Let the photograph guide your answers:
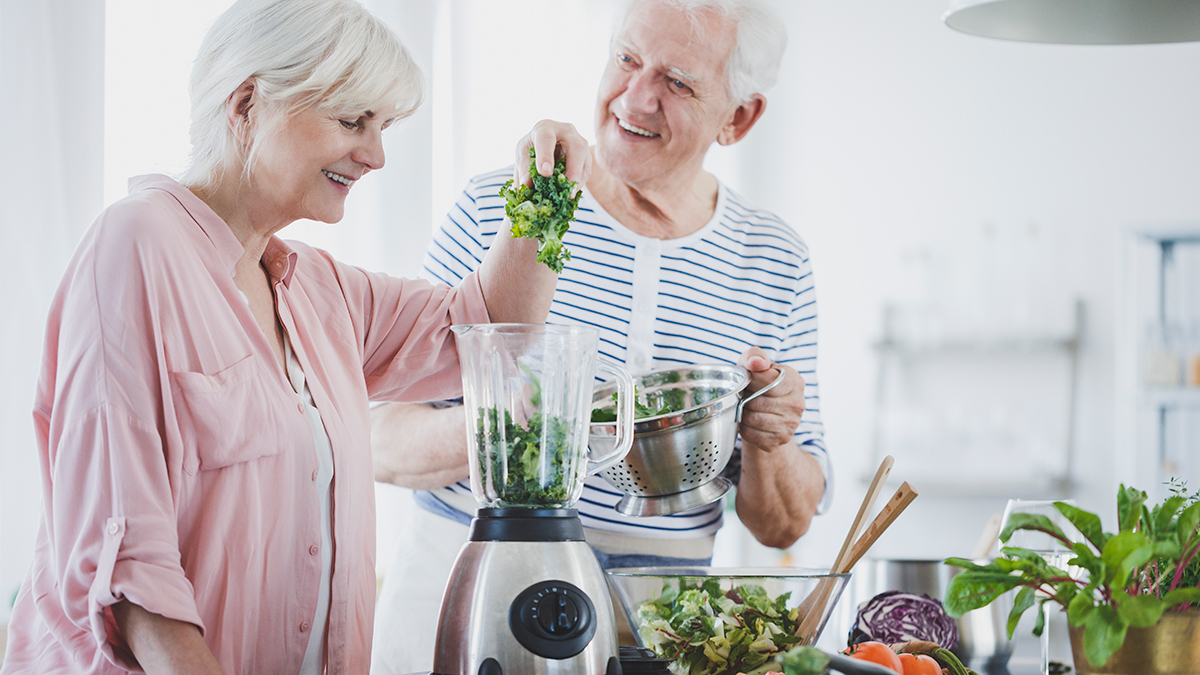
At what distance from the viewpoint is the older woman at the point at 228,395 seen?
86 cm

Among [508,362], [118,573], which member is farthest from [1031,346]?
[118,573]

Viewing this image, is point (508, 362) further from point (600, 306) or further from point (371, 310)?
point (600, 306)

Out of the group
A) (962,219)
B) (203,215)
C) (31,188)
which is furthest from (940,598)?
(962,219)

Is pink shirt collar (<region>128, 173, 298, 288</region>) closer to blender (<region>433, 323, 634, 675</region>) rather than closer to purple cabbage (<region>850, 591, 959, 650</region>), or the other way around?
blender (<region>433, 323, 634, 675</region>)

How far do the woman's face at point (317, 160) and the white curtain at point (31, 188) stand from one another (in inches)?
38.1

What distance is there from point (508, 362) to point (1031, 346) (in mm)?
2917

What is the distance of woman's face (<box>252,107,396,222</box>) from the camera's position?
41.1 inches

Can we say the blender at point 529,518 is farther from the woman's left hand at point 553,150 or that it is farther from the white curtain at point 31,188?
the white curtain at point 31,188

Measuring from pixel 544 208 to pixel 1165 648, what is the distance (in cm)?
71

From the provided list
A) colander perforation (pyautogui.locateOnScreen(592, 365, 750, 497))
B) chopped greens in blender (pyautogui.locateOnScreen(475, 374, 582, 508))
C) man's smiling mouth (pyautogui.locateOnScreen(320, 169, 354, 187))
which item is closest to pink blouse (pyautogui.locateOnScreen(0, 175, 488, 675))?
man's smiling mouth (pyautogui.locateOnScreen(320, 169, 354, 187))

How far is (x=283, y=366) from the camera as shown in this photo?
1.07m

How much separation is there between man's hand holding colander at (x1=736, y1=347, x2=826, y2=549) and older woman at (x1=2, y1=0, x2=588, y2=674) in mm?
420

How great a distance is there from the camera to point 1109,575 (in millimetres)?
771

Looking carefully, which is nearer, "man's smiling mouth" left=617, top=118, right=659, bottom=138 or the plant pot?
the plant pot
